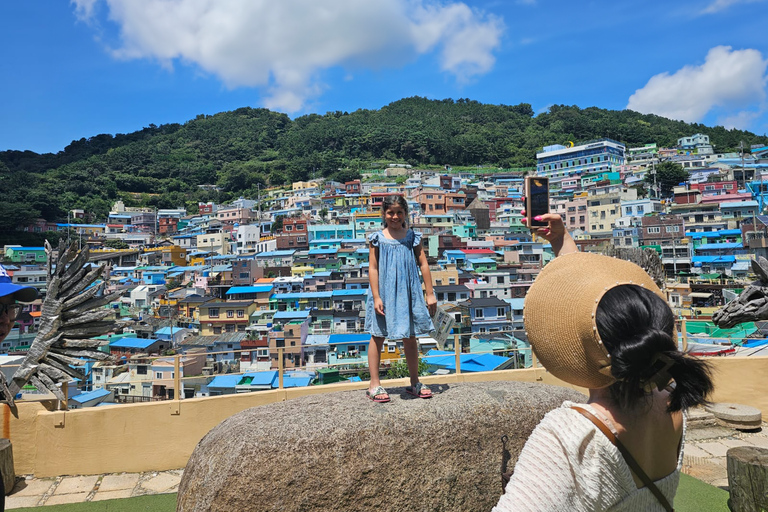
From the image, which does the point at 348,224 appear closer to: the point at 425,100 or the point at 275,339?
the point at 275,339

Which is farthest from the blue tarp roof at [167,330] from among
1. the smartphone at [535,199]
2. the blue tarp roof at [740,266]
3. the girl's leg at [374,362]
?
the blue tarp roof at [740,266]

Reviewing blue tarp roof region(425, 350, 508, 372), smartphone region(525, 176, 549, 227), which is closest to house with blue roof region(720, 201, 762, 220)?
blue tarp roof region(425, 350, 508, 372)

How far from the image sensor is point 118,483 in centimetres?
458

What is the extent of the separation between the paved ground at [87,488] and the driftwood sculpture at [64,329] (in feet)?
2.85

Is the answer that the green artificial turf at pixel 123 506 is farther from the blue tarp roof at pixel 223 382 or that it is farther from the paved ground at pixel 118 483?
the blue tarp roof at pixel 223 382

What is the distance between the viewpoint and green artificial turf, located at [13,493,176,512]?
393cm

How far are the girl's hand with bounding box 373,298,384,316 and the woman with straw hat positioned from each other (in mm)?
2100

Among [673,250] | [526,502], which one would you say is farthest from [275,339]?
[673,250]

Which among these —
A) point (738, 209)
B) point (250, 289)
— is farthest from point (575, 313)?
point (738, 209)

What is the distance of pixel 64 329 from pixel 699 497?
5.68 metres

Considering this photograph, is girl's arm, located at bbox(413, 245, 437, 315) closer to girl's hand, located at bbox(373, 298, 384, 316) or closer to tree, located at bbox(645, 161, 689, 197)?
girl's hand, located at bbox(373, 298, 384, 316)

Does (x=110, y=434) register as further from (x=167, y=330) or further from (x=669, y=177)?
(x=669, y=177)

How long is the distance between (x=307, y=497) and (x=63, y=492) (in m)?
3.26

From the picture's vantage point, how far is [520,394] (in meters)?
3.29
